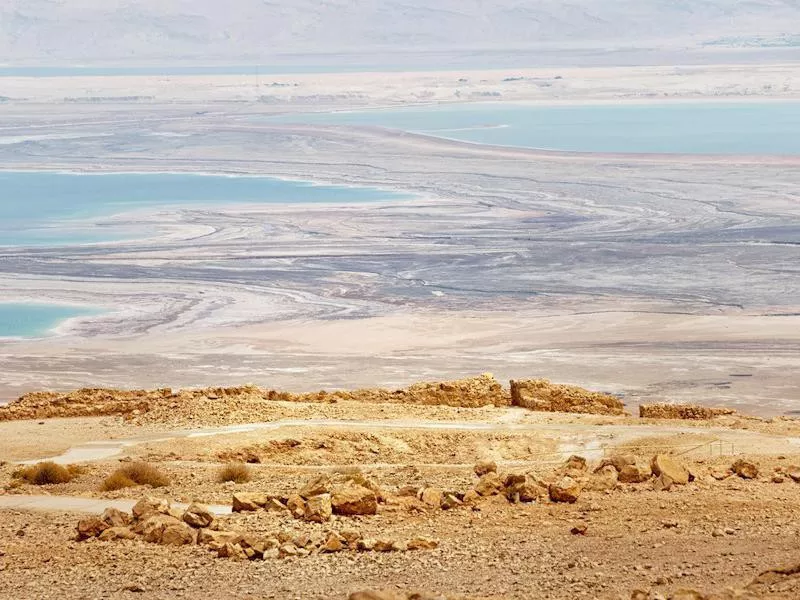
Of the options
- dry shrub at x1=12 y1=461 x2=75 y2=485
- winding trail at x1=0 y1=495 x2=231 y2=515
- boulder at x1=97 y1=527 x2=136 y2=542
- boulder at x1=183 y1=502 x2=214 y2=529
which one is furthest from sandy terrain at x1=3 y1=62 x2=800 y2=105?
boulder at x1=97 y1=527 x2=136 y2=542

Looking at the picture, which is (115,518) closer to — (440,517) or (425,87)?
(440,517)

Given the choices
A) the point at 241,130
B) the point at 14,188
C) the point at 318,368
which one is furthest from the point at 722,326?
the point at 241,130

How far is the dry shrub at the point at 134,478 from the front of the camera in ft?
48.5

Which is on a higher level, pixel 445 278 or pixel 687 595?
pixel 687 595

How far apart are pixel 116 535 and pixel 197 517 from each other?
0.65m

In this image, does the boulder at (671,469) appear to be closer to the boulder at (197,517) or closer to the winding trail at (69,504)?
the winding trail at (69,504)

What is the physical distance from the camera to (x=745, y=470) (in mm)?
14148

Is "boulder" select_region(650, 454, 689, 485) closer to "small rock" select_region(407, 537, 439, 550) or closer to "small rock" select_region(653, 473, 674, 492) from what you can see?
"small rock" select_region(653, 473, 674, 492)

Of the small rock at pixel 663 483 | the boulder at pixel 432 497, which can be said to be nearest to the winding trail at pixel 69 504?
the boulder at pixel 432 497

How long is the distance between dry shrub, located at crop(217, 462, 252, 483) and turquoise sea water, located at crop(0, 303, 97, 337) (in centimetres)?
2154

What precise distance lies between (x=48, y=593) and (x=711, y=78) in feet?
359

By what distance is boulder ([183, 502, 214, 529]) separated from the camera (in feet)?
39.8

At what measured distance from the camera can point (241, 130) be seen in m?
84.0

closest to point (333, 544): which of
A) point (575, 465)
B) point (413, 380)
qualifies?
point (575, 465)
